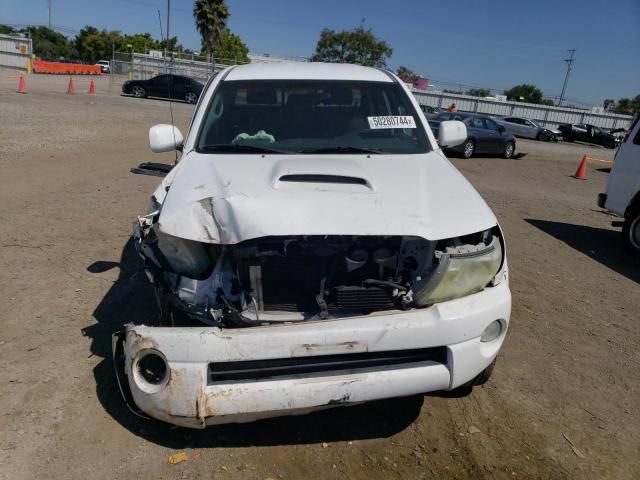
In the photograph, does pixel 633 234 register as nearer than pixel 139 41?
Yes

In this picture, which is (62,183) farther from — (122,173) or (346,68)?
(346,68)

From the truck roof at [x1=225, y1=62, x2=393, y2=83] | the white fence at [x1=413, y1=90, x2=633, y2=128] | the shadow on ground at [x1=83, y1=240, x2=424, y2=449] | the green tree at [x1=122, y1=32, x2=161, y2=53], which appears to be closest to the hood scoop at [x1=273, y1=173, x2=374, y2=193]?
the shadow on ground at [x1=83, y1=240, x2=424, y2=449]

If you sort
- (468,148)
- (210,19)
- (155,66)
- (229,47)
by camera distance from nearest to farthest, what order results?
(468,148) < (155,66) < (210,19) < (229,47)

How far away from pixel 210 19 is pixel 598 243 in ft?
168

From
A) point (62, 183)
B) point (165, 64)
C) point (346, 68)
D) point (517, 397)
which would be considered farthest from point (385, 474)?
point (165, 64)

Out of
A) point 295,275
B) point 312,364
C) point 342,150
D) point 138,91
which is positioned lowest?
point 138,91

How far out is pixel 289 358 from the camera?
2.24 m

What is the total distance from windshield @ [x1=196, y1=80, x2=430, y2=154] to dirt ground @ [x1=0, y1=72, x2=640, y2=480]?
121cm

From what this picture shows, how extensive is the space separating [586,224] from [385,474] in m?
7.13

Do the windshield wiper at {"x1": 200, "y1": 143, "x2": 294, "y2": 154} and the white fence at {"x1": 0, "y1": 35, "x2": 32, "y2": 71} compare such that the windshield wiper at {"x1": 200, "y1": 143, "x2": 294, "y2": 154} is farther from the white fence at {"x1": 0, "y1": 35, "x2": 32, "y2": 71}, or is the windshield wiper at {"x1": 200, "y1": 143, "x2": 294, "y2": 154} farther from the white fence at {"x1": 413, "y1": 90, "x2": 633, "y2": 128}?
the white fence at {"x1": 0, "y1": 35, "x2": 32, "y2": 71}

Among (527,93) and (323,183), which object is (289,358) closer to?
(323,183)

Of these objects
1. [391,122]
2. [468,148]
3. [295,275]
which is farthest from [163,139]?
[468,148]

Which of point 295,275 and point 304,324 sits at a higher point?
point 295,275

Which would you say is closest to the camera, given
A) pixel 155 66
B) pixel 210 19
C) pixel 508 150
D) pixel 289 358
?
pixel 289 358
